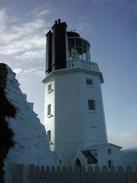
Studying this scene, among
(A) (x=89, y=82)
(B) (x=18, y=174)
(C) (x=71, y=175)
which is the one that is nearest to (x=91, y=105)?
(A) (x=89, y=82)

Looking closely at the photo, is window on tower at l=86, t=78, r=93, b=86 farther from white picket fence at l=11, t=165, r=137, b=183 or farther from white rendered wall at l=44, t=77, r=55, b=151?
white picket fence at l=11, t=165, r=137, b=183

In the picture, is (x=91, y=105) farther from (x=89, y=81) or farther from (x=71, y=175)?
(x=71, y=175)

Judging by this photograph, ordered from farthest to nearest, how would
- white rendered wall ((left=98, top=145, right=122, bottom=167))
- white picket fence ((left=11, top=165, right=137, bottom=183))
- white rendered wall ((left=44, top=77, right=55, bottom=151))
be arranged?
1. white rendered wall ((left=44, top=77, right=55, bottom=151))
2. white rendered wall ((left=98, top=145, right=122, bottom=167))
3. white picket fence ((left=11, top=165, right=137, bottom=183))

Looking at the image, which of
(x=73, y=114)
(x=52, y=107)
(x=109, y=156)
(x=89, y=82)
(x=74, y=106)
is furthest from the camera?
(x=89, y=82)

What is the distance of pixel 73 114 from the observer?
3014 cm

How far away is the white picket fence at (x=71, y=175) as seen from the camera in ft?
18.6

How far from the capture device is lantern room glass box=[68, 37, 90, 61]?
3491 centimetres

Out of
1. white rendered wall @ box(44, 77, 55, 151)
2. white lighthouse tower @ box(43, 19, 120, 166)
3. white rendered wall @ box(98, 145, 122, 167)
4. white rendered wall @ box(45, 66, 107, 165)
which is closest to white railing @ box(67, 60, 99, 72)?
white lighthouse tower @ box(43, 19, 120, 166)

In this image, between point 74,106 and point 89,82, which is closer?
point 74,106

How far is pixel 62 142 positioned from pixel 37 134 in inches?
715

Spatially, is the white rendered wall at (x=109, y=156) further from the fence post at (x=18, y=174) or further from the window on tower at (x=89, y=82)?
the fence post at (x=18, y=174)

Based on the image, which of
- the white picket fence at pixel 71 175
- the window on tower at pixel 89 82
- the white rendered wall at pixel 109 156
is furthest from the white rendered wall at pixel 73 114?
the white picket fence at pixel 71 175

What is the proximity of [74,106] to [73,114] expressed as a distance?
92cm

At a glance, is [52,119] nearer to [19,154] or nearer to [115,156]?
[115,156]
